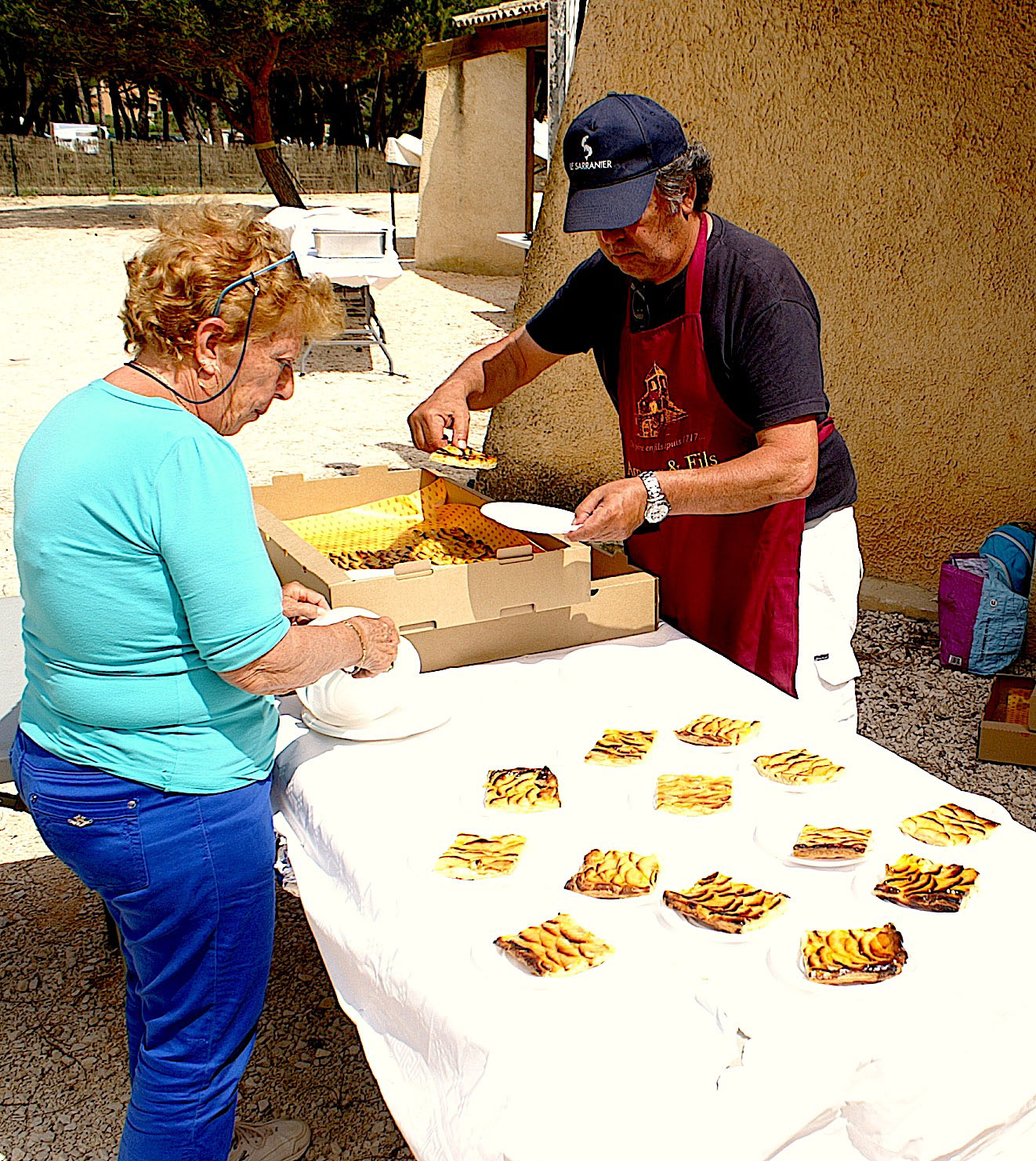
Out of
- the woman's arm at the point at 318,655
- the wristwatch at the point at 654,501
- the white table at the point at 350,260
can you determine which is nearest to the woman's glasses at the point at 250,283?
the woman's arm at the point at 318,655

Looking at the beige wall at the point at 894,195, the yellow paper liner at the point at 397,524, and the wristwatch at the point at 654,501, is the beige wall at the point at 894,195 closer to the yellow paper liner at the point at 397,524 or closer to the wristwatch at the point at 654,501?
the yellow paper liner at the point at 397,524

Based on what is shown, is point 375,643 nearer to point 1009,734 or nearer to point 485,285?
point 1009,734

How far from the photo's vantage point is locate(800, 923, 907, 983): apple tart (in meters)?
1.16

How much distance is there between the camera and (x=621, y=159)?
1.94m

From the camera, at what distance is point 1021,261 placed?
421 centimetres

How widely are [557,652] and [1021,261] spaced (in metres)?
3.09

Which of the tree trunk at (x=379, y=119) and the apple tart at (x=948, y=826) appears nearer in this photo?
the apple tart at (x=948, y=826)

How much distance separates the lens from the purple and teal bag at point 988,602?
4.22 m

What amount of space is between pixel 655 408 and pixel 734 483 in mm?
346

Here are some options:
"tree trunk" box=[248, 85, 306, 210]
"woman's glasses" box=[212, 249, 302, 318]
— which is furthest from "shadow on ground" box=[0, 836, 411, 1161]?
"tree trunk" box=[248, 85, 306, 210]

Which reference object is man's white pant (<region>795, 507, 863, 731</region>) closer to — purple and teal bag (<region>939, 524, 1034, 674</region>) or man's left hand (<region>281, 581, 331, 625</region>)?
man's left hand (<region>281, 581, 331, 625</region>)


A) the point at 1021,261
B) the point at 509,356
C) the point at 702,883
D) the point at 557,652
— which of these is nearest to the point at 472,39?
the point at 1021,261

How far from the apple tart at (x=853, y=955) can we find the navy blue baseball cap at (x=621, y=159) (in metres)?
1.25

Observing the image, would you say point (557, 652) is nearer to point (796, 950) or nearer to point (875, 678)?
point (796, 950)
